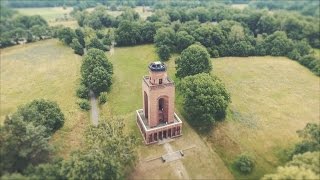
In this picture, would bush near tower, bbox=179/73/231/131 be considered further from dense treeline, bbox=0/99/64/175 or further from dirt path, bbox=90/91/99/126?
dense treeline, bbox=0/99/64/175

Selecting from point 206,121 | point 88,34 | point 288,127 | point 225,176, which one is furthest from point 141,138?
point 88,34

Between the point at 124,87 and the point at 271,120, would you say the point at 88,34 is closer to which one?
the point at 124,87

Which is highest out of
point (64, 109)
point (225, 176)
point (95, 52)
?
point (95, 52)

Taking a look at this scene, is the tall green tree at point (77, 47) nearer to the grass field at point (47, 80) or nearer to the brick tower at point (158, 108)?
the grass field at point (47, 80)

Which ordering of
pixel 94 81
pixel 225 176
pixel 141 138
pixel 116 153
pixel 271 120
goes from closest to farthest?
pixel 116 153, pixel 225 176, pixel 141 138, pixel 271 120, pixel 94 81

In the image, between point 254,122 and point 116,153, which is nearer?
point 116,153

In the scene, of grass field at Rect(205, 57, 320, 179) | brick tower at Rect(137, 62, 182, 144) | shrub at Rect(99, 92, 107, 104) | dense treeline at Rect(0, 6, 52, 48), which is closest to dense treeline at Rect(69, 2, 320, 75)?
grass field at Rect(205, 57, 320, 179)

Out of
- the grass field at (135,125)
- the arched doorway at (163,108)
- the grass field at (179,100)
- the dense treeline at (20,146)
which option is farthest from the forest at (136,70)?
the arched doorway at (163,108)
